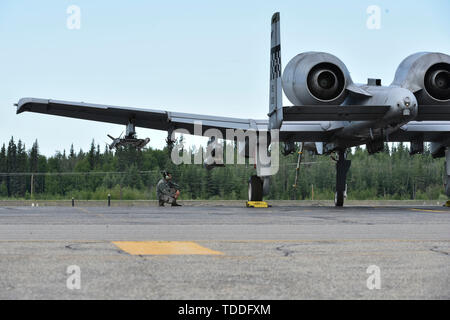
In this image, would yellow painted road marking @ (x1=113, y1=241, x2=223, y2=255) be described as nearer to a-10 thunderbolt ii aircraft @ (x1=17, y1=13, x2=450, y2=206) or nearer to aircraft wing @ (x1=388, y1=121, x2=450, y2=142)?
a-10 thunderbolt ii aircraft @ (x1=17, y1=13, x2=450, y2=206)

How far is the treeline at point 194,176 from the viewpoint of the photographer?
314ft

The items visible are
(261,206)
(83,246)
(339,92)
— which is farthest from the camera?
→ (261,206)

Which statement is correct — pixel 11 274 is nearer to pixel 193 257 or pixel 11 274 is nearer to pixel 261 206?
pixel 193 257

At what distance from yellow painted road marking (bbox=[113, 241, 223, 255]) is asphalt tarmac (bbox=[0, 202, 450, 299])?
0.01 metres

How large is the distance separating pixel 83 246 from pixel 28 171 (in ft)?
379

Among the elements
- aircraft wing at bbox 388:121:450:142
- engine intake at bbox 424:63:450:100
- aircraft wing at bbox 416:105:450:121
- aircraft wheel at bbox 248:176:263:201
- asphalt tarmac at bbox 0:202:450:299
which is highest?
engine intake at bbox 424:63:450:100

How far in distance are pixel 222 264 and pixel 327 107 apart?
1371 centimetres

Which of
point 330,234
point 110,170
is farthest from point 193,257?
point 110,170

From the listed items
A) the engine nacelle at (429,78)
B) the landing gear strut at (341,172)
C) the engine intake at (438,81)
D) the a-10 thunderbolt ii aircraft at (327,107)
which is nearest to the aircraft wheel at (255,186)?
the a-10 thunderbolt ii aircraft at (327,107)

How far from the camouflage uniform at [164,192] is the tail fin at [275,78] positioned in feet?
23.4

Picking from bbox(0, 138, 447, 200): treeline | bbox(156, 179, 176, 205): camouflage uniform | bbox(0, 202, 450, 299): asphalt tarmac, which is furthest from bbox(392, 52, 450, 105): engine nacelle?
bbox(0, 138, 447, 200): treeline

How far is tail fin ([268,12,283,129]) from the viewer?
20875 millimetres
